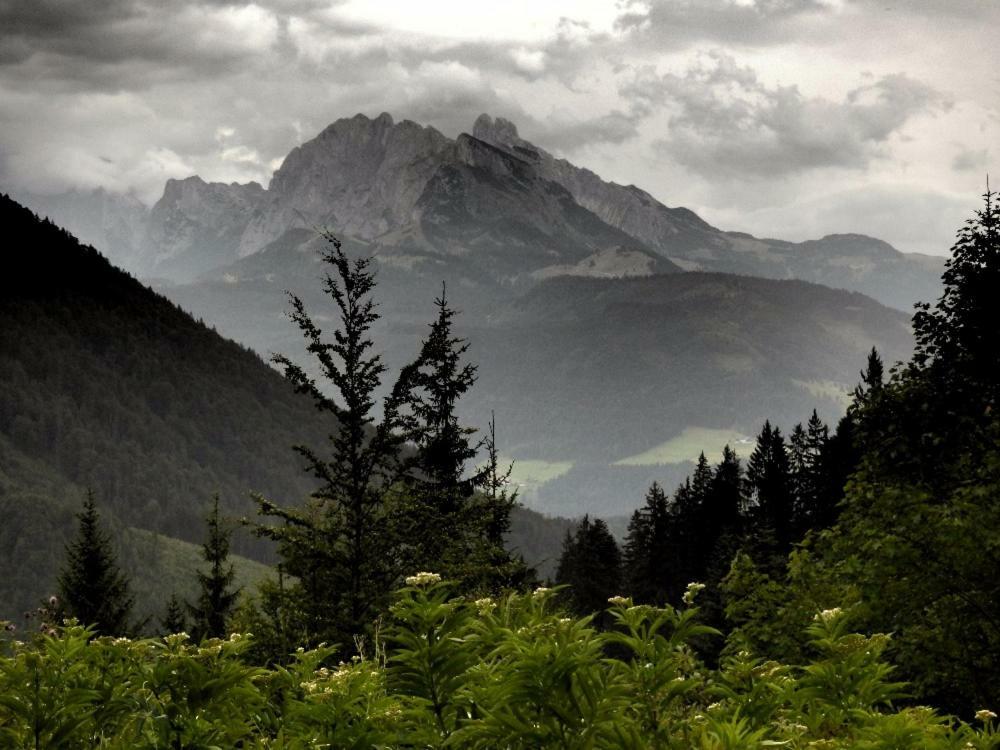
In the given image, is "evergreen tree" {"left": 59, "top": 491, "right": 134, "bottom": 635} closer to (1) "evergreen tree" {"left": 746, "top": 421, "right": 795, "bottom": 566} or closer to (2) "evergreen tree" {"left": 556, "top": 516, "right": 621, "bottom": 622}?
(2) "evergreen tree" {"left": 556, "top": 516, "right": 621, "bottom": 622}

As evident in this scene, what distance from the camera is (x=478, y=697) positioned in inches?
145

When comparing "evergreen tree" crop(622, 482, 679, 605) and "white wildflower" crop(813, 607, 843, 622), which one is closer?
"white wildflower" crop(813, 607, 843, 622)

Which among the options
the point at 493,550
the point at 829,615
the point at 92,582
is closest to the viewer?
the point at 829,615

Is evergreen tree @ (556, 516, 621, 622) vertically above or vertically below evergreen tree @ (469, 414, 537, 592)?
below

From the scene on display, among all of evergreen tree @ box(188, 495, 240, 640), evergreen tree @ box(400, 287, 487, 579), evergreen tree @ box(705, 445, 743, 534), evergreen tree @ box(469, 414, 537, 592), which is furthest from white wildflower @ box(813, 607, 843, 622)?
evergreen tree @ box(705, 445, 743, 534)

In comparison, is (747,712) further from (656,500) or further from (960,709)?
(656,500)

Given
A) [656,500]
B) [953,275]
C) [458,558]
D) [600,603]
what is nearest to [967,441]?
[953,275]

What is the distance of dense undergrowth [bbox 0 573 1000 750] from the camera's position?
352 cm

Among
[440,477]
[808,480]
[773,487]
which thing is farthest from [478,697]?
[808,480]

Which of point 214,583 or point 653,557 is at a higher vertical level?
point 214,583

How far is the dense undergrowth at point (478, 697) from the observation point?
11.5ft

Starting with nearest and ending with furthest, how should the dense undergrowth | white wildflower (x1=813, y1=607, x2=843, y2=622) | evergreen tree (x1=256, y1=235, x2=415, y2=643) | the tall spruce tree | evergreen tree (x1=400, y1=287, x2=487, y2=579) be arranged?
the dense undergrowth → white wildflower (x1=813, y1=607, x2=843, y2=622) → the tall spruce tree → evergreen tree (x1=256, y1=235, x2=415, y2=643) → evergreen tree (x1=400, y1=287, x2=487, y2=579)

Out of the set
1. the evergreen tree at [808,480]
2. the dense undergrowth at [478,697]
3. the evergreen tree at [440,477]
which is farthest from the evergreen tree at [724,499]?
the dense undergrowth at [478,697]

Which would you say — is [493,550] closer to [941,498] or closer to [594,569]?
[941,498]
